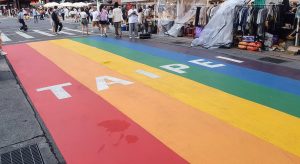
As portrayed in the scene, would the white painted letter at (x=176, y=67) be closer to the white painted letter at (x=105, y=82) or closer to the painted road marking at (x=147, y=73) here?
the painted road marking at (x=147, y=73)

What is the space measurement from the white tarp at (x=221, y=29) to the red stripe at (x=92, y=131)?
758 cm

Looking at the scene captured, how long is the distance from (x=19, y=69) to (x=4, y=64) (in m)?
0.90

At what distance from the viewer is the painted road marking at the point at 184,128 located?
3980 millimetres

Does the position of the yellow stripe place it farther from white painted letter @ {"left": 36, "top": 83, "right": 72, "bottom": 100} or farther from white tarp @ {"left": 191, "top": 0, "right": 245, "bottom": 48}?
white tarp @ {"left": 191, "top": 0, "right": 245, "bottom": 48}

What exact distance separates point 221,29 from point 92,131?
385 inches

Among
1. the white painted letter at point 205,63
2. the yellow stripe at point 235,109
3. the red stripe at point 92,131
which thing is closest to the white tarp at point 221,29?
the white painted letter at point 205,63

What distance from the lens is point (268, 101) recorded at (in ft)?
20.0

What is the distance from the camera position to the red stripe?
3950 millimetres

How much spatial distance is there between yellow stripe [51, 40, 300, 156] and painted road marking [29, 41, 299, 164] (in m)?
0.22

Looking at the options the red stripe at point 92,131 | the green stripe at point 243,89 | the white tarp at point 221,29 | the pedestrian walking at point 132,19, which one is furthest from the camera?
the pedestrian walking at point 132,19

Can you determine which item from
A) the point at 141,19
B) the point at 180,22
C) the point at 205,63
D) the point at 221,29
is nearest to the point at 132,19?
the point at 141,19

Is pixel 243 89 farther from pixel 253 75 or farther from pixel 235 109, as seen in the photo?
pixel 253 75

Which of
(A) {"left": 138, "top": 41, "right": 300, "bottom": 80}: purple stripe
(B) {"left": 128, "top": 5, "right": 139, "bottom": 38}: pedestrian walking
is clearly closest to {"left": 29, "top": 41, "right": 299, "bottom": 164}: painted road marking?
(A) {"left": 138, "top": 41, "right": 300, "bottom": 80}: purple stripe

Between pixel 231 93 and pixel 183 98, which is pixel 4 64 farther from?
pixel 231 93
